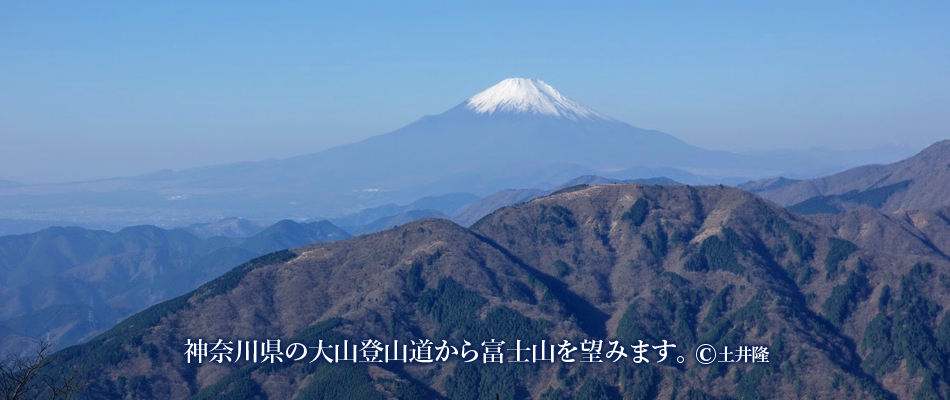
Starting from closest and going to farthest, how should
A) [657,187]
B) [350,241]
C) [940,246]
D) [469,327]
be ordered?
[469,327] < [350,241] < [657,187] < [940,246]

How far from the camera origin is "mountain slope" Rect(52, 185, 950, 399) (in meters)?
116

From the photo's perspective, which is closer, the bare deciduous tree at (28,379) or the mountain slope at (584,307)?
the bare deciduous tree at (28,379)

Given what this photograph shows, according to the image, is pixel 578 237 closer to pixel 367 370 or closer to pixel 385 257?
pixel 385 257

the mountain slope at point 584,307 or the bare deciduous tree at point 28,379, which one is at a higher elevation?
the bare deciduous tree at point 28,379

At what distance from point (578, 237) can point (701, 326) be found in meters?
28.9

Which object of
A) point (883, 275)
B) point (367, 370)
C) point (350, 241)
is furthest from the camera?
point (350, 241)

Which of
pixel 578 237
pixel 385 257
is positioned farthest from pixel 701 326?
pixel 385 257

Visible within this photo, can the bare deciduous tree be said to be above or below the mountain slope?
above

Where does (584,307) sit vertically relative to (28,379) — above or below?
below

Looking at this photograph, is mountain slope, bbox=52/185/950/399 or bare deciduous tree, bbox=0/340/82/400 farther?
mountain slope, bbox=52/185/950/399

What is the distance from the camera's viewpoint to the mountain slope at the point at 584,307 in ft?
380

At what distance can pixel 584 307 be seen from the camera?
139m

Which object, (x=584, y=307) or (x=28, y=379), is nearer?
(x=28, y=379)

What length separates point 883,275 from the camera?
140 metres
